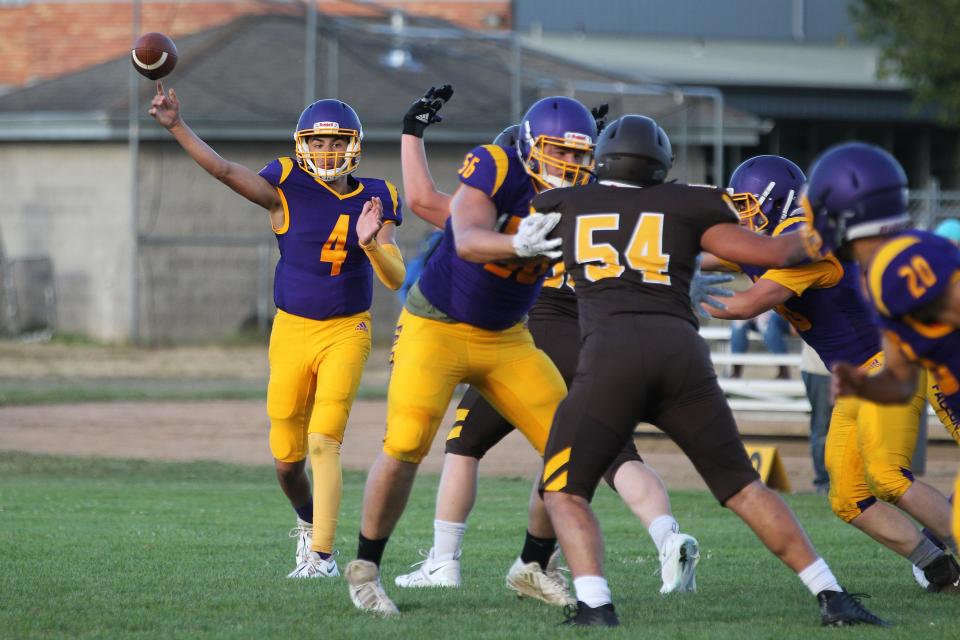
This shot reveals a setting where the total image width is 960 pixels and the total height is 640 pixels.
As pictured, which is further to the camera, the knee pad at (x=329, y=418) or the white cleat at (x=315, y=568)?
the knee pad at (x=329, y=418)

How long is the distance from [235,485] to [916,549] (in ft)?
21.2

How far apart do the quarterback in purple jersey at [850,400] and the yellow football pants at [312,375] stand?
2.05 metres

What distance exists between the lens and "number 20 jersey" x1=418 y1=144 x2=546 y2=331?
6.16 meters

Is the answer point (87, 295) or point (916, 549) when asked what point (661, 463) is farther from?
point (87, 295)

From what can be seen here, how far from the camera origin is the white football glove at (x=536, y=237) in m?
5.66

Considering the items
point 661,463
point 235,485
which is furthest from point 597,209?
point 661,463

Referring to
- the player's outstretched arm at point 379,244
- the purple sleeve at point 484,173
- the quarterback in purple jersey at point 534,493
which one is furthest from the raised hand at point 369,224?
the purple sleeve at point 484,173

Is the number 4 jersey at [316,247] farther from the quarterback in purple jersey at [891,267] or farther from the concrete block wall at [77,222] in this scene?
the concrete block wall at [77,222]

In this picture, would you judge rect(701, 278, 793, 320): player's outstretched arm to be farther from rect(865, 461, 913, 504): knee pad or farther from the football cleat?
the football cleat

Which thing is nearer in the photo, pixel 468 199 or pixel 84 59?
pixel 468 199

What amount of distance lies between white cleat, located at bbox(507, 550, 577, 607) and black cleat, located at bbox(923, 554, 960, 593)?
1727mm

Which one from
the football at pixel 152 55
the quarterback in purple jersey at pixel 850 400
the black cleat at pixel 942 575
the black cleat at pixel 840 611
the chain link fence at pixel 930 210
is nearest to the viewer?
the black cleat at pixel 840 611

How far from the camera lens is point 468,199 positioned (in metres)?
6.10

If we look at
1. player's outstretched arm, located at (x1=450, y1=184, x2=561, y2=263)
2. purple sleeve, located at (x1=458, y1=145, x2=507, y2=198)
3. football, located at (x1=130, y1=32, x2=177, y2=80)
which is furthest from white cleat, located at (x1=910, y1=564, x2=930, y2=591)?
football, located at (x1=130, y1=32, x2=177, y2=80)
